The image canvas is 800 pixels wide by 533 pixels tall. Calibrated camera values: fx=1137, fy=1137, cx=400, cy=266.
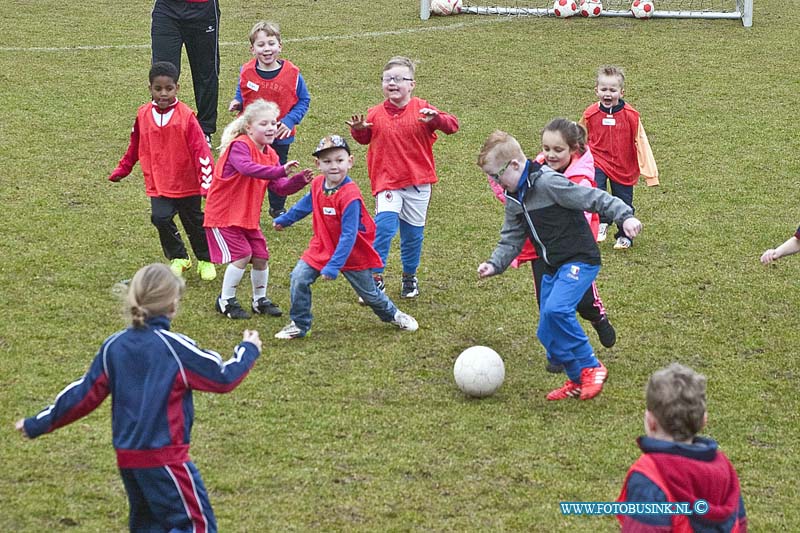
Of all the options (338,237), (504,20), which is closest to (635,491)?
(338,237)

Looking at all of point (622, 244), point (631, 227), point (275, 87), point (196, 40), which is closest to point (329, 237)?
point (631, 227)

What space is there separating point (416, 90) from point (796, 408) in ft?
26.9

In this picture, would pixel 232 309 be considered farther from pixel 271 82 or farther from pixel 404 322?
pixel 271 82

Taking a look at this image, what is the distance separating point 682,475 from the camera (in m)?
3.92

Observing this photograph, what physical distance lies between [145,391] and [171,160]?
167 inches

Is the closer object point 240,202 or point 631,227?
point 631,227

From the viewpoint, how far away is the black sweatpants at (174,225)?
28.1 ft

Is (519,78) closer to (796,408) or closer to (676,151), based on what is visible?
(676,151)

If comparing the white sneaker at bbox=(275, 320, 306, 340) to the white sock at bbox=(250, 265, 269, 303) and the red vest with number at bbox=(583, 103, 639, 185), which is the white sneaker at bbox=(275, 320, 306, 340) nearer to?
the white sock at bbox=(250, 265, 269, 303)

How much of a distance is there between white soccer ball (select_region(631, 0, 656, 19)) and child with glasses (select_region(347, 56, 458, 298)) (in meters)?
9.62

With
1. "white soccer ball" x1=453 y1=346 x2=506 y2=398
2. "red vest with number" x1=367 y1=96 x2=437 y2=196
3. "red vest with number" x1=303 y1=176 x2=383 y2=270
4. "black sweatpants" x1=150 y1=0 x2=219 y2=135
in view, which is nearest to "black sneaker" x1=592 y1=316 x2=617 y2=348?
"white soccer ball" x1=453 y1=346 x2=506 y2=398

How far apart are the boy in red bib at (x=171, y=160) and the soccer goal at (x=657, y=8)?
31.1 feet

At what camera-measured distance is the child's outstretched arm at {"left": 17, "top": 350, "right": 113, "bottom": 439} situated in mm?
4582

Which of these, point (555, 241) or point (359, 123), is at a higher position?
point (359, 123)
